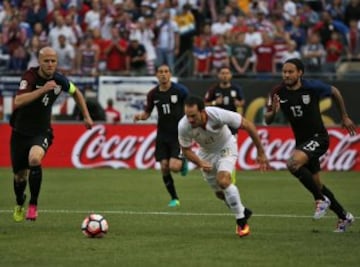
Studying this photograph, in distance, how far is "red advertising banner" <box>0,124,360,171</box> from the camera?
86.7 feet

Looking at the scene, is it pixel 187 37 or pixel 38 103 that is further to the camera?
pixel 187 37

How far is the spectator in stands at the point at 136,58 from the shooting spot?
29984 mm

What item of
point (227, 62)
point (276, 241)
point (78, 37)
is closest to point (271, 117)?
point (276, 241)

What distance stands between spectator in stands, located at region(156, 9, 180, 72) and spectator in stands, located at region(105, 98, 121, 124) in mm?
2118

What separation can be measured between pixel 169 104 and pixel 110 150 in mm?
8338

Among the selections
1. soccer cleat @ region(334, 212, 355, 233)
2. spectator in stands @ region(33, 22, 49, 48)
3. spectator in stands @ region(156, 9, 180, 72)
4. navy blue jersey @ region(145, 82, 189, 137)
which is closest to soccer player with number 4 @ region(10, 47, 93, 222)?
soccer cleat @ region(334, 212, 355, 233)

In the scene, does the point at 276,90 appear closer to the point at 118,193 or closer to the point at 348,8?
the point at 118,193

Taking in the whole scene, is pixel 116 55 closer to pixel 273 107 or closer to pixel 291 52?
pixel 291 52

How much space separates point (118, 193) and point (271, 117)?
6780 millimetres

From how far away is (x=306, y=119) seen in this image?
48.0ft

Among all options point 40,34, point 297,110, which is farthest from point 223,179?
→ point 40,34

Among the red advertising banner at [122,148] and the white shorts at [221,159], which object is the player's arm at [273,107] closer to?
the white shorts at [221,159]

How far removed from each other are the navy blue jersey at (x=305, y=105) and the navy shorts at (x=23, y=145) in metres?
3.20

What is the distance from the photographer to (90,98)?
2950 centimetres
